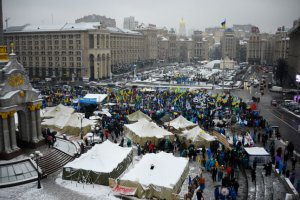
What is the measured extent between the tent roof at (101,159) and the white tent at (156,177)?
2043 mm

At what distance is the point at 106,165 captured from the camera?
2202cm

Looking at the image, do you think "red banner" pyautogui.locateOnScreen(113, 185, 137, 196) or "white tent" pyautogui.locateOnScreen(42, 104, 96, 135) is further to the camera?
"white tent" pyautogui.locateOnScreen(42, 104, 96, 135)

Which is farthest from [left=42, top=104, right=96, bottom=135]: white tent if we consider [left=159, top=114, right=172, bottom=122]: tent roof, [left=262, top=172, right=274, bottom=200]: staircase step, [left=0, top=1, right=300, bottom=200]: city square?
[left=262, top=172, right=274, bottom=200]: staircase step

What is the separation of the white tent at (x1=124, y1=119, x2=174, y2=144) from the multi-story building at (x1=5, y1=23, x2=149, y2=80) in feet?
196

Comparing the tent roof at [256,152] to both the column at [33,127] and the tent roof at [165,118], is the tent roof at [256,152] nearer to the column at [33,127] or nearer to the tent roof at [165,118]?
the tent roof at [165,118]

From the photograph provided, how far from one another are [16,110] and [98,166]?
797cm

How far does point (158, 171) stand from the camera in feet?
66.9

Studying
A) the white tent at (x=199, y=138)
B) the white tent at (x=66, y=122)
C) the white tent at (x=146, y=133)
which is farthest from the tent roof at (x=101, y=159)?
the white tent at (x=66, y=122)

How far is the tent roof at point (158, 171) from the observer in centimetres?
1958

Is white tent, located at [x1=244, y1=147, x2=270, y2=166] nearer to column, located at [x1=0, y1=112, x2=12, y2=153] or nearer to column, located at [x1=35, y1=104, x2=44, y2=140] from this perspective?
column, located at [x1=35, y1=104, x2=44, y2=140]

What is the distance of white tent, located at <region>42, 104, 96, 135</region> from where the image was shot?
32625mm

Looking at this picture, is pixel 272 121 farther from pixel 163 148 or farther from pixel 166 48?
pixel 166 48

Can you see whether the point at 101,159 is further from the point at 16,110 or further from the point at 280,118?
the point at 280,118

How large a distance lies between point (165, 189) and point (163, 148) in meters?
9.31
